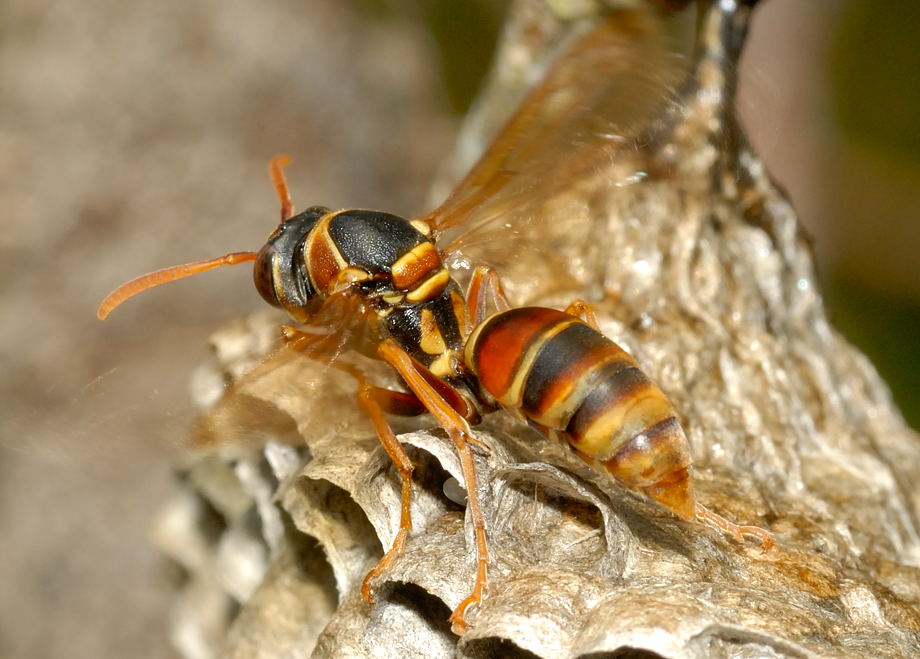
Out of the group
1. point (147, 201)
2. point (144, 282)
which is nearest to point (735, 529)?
point (144, 282)

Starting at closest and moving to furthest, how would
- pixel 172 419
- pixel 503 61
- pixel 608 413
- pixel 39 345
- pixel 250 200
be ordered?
1. pixel 608 413
2. pixel 172 419
3. pixel 503 61
4. pixel 39 345
5. pixel 250 200

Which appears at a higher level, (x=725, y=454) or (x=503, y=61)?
(x=503, y=61)

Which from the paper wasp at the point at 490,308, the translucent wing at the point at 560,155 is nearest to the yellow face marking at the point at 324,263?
the paper wasp at the point at 490,308

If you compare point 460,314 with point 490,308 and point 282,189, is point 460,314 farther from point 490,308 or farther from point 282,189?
point 282,189

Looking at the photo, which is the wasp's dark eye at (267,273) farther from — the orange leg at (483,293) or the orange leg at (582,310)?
the orange leg at (582,310)

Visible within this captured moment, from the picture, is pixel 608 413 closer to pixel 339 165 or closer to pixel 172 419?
pixel 172 419

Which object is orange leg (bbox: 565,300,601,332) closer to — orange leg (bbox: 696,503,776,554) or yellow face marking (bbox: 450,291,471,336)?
yellow face marking (bbox: 450,291,471,336)

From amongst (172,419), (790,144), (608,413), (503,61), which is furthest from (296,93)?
(608,413)

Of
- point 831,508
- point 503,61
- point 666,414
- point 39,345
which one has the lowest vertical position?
point 39,345
